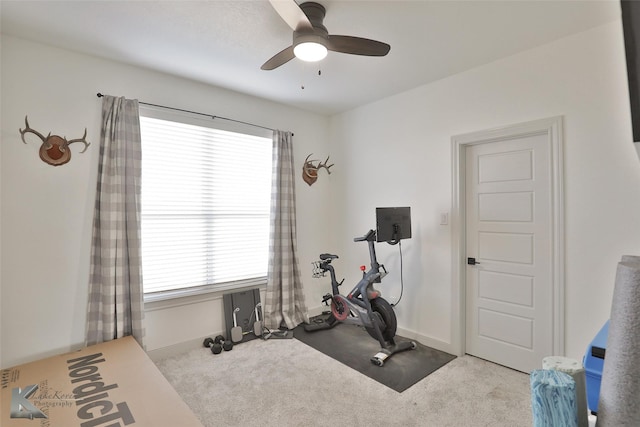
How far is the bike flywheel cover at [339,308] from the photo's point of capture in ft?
11.6

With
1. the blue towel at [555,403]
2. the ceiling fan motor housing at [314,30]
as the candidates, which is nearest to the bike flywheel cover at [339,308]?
the ceiling fan motor housing at [314,30]

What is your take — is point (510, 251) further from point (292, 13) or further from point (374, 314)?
point (292, 13)

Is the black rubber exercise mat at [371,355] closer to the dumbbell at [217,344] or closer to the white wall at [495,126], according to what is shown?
the white wall at [495,126]

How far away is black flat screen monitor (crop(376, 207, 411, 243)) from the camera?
10.2ft

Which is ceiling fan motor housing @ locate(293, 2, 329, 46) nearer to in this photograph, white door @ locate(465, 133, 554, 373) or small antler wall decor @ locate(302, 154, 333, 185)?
white door @ locate(465, 133, 554, 373)

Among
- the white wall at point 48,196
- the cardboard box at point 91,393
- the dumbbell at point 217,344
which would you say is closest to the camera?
the cardboard box at point 91,393

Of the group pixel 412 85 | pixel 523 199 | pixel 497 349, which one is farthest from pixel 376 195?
pixel 497 349

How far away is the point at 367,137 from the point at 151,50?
2495 millimetres

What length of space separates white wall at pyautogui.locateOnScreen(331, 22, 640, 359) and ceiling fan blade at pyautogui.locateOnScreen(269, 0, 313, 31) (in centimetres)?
200

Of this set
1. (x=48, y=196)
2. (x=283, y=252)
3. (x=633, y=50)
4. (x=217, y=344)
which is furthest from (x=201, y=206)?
(x=633, y=50)

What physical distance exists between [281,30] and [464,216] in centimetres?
238

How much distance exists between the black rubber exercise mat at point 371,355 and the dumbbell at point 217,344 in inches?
30.0

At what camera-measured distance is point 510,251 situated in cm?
288

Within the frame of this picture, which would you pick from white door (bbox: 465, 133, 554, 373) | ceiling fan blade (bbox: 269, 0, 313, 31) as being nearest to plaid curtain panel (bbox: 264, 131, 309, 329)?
white door (bbox: 465, 133, 554, 373)
